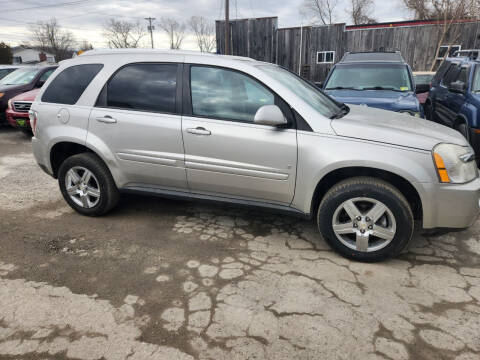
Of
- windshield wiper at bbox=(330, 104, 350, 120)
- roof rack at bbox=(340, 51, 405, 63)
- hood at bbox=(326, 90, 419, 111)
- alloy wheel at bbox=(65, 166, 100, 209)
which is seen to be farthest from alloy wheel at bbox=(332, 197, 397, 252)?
roof rack at bbox=(340, 51, 405, 63)

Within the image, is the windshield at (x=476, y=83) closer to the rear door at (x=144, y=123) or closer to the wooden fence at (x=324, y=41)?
the rear door at (x=144, y=123)

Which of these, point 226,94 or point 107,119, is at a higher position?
point 226,94

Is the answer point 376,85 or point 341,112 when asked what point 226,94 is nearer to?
point 341,112

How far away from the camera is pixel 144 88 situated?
11.3ft

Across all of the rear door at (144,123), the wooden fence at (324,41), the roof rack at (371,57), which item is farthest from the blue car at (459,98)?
the wooden fence at (324,41)

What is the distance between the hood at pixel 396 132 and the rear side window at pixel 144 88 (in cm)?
162

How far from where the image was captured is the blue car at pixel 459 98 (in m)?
5.12

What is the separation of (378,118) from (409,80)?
3.67 m

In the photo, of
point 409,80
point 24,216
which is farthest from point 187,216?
point 409,80

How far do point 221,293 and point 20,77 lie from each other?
33.5ft

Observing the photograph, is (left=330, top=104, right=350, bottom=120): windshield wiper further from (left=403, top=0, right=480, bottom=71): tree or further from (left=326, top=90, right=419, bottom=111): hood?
(left=403, top=0, right=480, bottom=71): tree

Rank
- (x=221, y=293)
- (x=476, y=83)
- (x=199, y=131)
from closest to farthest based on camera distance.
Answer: (x=221, y=293)
(x=199, y=131)
(x=476, y=83)

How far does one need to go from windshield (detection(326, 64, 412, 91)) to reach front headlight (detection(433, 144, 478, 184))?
369 cm

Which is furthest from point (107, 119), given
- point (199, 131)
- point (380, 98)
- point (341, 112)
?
point (380, 98)
